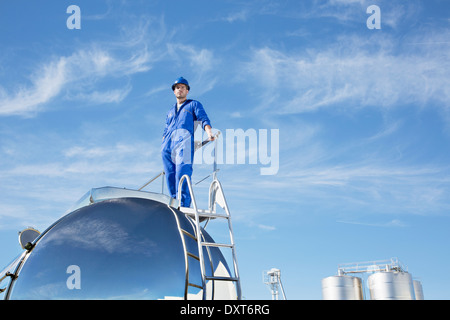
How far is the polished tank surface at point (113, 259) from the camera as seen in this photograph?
4.81 m

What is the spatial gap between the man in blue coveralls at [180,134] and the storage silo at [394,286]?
7618mm

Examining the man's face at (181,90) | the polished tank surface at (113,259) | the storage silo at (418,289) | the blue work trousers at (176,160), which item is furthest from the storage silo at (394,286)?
the man's face at (181,90)

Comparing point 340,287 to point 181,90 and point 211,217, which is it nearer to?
point 211,217

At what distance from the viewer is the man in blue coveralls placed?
842 centimetres

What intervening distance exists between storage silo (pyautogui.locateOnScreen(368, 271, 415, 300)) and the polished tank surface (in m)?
8.23

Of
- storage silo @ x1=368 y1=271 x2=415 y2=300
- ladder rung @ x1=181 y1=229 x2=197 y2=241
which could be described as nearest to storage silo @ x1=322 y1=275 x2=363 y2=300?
storage silo @ x1=368 y1=271 x2=415 y2=300

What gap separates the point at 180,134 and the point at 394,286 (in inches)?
326

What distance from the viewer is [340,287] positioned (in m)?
12.7

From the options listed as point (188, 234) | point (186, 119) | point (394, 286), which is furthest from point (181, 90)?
point (394, 286)
